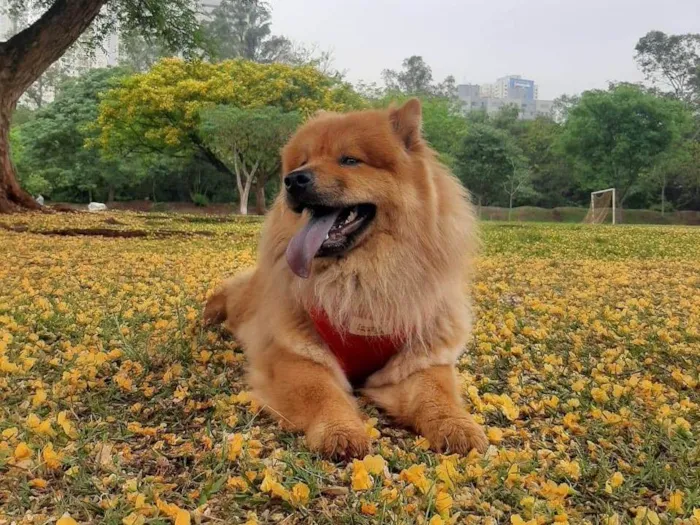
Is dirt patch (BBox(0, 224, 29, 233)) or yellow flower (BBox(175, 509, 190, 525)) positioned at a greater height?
dirt patch (BBox(0, 224, 29, 233))

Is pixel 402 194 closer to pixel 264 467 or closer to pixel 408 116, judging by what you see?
pixel 408 116

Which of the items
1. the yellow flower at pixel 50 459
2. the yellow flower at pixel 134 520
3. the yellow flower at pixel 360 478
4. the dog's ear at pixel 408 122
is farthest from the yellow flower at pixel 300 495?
the dog's ear at pixel 408 122

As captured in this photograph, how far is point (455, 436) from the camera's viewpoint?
2309 mm

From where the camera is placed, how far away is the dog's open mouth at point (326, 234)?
2.82 metres

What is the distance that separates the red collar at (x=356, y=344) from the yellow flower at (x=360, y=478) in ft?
2.90

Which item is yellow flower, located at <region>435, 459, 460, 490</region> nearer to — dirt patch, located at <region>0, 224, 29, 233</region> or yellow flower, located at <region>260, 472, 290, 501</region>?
yellow flower, located at <region>260, 472, 290, 501</region>

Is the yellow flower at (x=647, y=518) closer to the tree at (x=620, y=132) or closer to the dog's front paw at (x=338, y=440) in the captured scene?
the dog's front paw at (x=338, y=440)

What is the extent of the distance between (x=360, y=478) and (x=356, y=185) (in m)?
1.39

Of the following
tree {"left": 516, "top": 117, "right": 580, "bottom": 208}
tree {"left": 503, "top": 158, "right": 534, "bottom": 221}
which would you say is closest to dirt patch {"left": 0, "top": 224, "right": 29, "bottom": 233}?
tree {"left": 503, "top": 158, "right": 534, "bottom": 221}

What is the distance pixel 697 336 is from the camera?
417 centimetres

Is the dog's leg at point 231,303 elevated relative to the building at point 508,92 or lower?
lower

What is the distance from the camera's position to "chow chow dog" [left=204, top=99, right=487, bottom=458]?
9.06 ft

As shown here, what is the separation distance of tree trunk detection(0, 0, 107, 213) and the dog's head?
1273 centimetres

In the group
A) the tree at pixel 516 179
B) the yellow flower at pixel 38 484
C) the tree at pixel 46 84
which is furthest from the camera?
the tree at pixel 46 84
